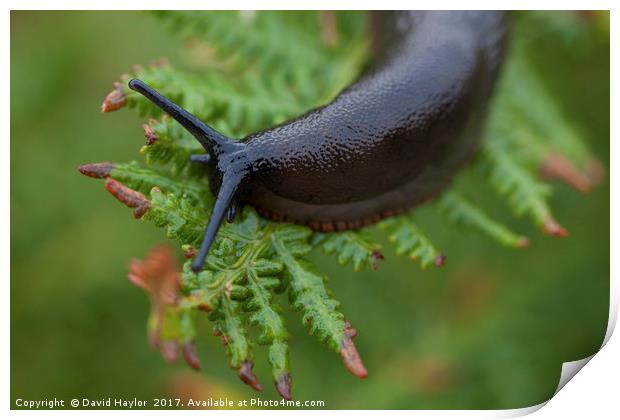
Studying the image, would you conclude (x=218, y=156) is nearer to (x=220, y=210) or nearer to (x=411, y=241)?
(x=220, y=210)

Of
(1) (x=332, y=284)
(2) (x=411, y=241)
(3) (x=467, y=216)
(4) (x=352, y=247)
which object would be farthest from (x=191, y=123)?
(1) (x=332, y=284)

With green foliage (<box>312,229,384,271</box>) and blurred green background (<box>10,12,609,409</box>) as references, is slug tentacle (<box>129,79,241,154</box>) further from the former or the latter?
blurred green background (<box>10,12,609,409</box>)

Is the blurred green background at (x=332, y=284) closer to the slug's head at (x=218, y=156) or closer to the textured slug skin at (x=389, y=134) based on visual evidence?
the textured slug skin at (x=389, y=134)

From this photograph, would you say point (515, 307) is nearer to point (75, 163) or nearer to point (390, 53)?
point (390, 53)

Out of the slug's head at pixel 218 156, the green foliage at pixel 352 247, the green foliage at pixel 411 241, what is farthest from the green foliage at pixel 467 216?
the slug's head at pixel 218 156

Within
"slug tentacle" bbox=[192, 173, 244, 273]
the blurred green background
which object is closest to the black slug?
"slug tentacle" bbox=[192, 173, 244, 273]
